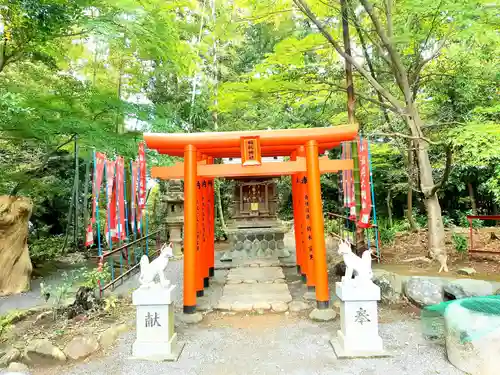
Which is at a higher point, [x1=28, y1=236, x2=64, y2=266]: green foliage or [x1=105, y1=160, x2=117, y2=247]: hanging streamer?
[x1=105, y1=160, x2=117, y2=247]: hanging streamer

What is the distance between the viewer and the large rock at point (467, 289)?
5117mm

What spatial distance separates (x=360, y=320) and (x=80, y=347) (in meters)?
3.98

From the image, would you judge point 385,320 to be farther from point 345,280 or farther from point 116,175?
point 116,175


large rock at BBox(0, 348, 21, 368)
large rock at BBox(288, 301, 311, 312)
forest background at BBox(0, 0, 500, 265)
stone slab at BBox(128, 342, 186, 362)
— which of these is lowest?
stone slab at BBox(128, 342, 186, 362)

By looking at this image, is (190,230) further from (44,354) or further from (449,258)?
(449,258)

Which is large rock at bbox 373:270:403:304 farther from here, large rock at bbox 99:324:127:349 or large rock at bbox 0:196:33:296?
large rock at bbox 0:196:33:296

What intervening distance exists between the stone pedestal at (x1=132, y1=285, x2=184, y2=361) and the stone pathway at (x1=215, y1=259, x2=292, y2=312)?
2004mm

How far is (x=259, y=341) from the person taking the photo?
492 centimetres

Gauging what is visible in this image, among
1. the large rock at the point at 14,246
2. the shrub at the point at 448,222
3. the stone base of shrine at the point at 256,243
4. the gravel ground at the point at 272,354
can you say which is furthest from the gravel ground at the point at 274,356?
the shrub at the point at 448,222

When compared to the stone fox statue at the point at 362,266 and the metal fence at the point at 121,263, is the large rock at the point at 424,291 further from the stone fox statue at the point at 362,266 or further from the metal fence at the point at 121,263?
the metal fence at the point at 121,263

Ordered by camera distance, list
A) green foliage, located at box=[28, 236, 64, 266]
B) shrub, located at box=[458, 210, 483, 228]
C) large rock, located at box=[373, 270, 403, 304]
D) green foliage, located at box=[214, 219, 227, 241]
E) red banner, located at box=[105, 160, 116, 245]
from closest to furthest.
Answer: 1. large rock, located at box=[373, 270, 403, 304]
2. red banner, located at box=[105, 160, 116, 245]
3. green foliage, located at box=[28, 236, 64, 266]
4. shrub, located at box=[458, 210, 483, 228]
5. green foliage, located at box=[214, 219, 227, 241]

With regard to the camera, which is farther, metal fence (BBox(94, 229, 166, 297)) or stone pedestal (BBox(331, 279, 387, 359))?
metal fence (BBox(94, 229, 166, 297))

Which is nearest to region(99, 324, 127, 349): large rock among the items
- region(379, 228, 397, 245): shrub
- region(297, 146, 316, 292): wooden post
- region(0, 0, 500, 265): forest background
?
region(297, 146, 316, 292): wooden post

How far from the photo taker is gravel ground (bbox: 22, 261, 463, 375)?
3996mm
